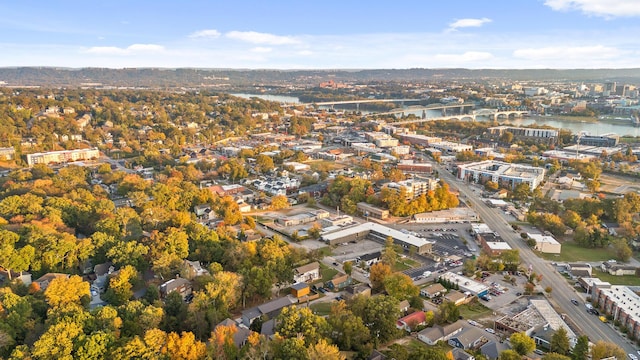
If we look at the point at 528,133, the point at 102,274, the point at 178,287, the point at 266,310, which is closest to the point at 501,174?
the point at 528,133

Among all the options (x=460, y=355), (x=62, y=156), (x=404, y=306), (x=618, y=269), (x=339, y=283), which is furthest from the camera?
(x=62, y=156)

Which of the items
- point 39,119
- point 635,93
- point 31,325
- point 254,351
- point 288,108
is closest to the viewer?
point 254,351

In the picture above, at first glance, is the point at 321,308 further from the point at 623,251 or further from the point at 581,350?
the point at 623,251

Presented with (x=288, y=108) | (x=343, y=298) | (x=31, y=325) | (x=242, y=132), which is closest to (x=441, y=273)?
(x=343, y=298)

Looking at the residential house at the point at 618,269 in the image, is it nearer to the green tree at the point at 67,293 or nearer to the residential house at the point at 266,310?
the residential house at the point at 266,310

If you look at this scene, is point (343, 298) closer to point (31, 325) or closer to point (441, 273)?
point (441, 273)

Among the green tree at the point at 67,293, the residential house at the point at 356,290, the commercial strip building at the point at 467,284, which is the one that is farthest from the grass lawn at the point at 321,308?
the green tree at the point at 67,293

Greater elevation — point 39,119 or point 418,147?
point 39,119
